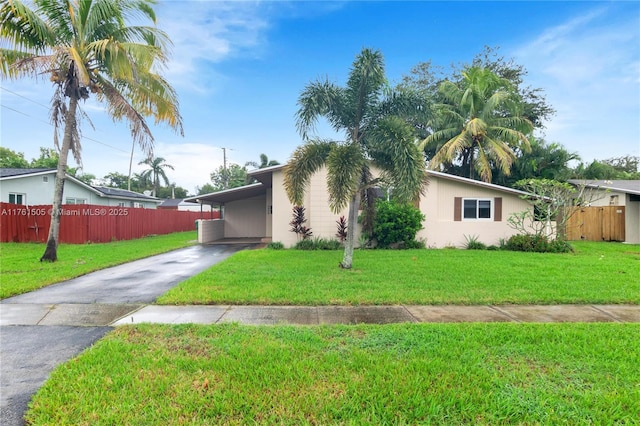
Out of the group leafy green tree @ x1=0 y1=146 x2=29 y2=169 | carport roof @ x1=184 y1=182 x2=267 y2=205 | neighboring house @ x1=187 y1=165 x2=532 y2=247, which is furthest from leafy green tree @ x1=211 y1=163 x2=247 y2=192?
neighboring house @ x1=187 y1=165 x2=532 y2=247

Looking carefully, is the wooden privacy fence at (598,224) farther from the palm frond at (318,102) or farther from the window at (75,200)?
the window at (75,200)

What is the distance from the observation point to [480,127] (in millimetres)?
18391

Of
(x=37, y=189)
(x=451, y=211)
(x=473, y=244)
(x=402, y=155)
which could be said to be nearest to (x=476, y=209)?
(x=451, y=211)

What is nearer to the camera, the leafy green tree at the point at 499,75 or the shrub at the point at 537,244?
the shrub at the point at 537,244

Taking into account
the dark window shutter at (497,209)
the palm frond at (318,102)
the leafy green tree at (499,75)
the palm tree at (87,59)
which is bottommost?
the dark window shutter at (497,209)

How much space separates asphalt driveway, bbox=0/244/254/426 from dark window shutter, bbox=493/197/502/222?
11718 millimetres

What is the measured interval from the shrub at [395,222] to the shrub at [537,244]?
3.91 meters

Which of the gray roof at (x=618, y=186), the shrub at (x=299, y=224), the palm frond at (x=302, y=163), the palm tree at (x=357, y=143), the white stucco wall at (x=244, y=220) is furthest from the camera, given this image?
the white stucco wall at (x=244, y=220)

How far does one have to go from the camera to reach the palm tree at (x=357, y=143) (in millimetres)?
8016

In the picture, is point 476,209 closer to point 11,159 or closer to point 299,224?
point 299,224

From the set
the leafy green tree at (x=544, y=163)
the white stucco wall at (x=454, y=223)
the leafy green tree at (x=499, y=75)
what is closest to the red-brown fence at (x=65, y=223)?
the white stucco wall at (x=454, y=223)

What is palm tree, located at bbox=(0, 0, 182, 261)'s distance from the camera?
8820 mm

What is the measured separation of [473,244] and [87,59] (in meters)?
15.0

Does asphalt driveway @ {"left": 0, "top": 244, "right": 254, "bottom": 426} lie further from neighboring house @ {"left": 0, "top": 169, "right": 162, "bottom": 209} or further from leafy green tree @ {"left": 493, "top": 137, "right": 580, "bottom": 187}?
leafy green tree @ {"left": 493, "top": 137, "right": 580, "bottom": 187}
